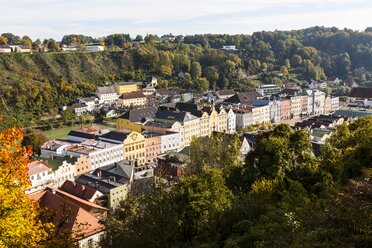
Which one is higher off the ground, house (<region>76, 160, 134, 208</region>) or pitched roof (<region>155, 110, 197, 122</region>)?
pitched roof (<region>155, 110, 197, 122</region>)

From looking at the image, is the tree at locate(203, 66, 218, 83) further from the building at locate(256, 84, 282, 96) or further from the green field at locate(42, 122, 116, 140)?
the green field at locate(42, 122, 116, 140)

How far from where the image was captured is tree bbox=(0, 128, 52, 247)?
5.72 m

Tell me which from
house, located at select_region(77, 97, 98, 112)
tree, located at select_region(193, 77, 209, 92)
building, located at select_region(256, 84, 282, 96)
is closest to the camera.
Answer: house, located at select_region(77, 97, 98, 112)

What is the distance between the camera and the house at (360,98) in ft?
183

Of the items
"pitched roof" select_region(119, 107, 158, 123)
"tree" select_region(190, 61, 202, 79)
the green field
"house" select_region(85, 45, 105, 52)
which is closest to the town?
"pitched roof" select_region(119, 107, 158, 123)

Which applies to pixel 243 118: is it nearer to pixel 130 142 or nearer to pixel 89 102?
pixel 130 142

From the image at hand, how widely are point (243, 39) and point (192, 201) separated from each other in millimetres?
98332

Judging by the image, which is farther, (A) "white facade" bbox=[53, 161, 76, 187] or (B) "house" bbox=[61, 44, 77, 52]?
(B) "house" bbox=[61, 44, 77, 52]

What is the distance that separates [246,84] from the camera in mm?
70500

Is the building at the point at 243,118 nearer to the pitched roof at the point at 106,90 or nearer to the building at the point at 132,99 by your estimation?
the building at the point at 132,99

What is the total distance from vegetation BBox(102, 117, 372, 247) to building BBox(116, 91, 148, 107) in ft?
139

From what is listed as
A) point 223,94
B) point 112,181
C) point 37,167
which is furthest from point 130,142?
point 223,94

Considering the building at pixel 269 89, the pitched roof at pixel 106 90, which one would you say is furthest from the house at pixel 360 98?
the pitched roof at pixel 106 90

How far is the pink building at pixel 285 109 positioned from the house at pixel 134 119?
18.0 meters
